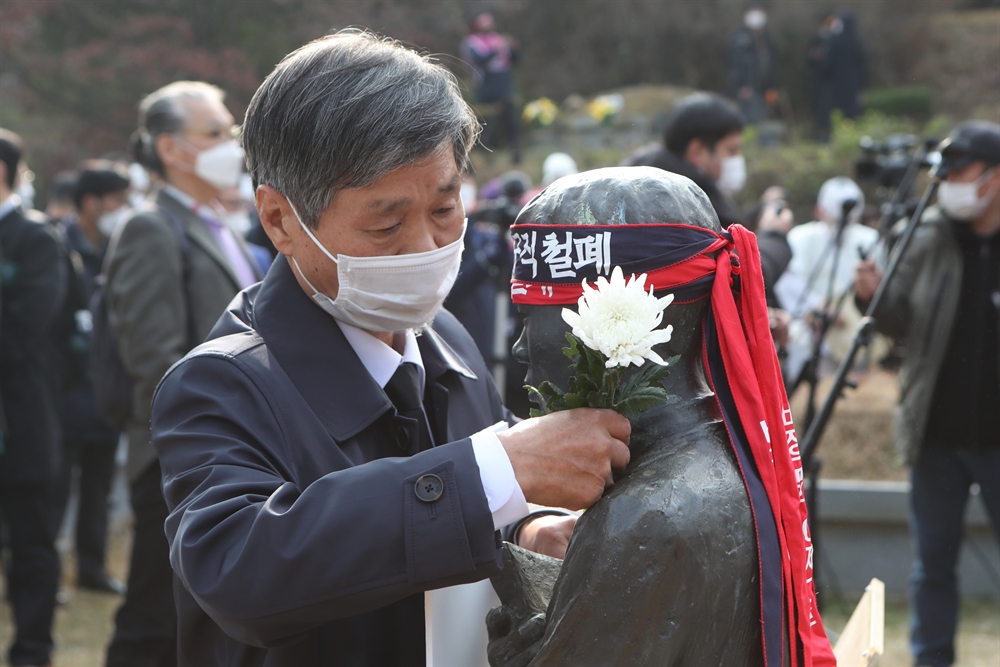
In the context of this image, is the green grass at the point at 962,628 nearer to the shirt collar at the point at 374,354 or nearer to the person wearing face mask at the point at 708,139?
the person wearing face mask at the point at 708,139

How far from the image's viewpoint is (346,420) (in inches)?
69.3

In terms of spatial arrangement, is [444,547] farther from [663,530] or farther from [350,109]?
[350,109]

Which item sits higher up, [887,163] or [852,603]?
[887,163]

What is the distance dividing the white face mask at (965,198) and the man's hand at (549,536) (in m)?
2.89

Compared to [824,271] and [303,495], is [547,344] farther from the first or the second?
[824,271]

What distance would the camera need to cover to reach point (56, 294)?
17.5ft

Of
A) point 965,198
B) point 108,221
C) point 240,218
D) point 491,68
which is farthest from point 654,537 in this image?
point 491,68

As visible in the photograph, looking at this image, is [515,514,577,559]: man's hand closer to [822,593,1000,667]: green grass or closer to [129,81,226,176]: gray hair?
[129,81,226,176]: gray hair

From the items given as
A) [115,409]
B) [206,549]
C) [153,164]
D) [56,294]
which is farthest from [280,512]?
[56,294]

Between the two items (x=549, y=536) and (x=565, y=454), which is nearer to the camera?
(x=565, y=454)

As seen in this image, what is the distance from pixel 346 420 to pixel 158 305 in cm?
244

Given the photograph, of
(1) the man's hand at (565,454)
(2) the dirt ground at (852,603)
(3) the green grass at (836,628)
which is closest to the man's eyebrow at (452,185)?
(1) the man's hand at (565,454)

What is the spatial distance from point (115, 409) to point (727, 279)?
314 cm

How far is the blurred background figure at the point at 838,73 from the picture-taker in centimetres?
1620
